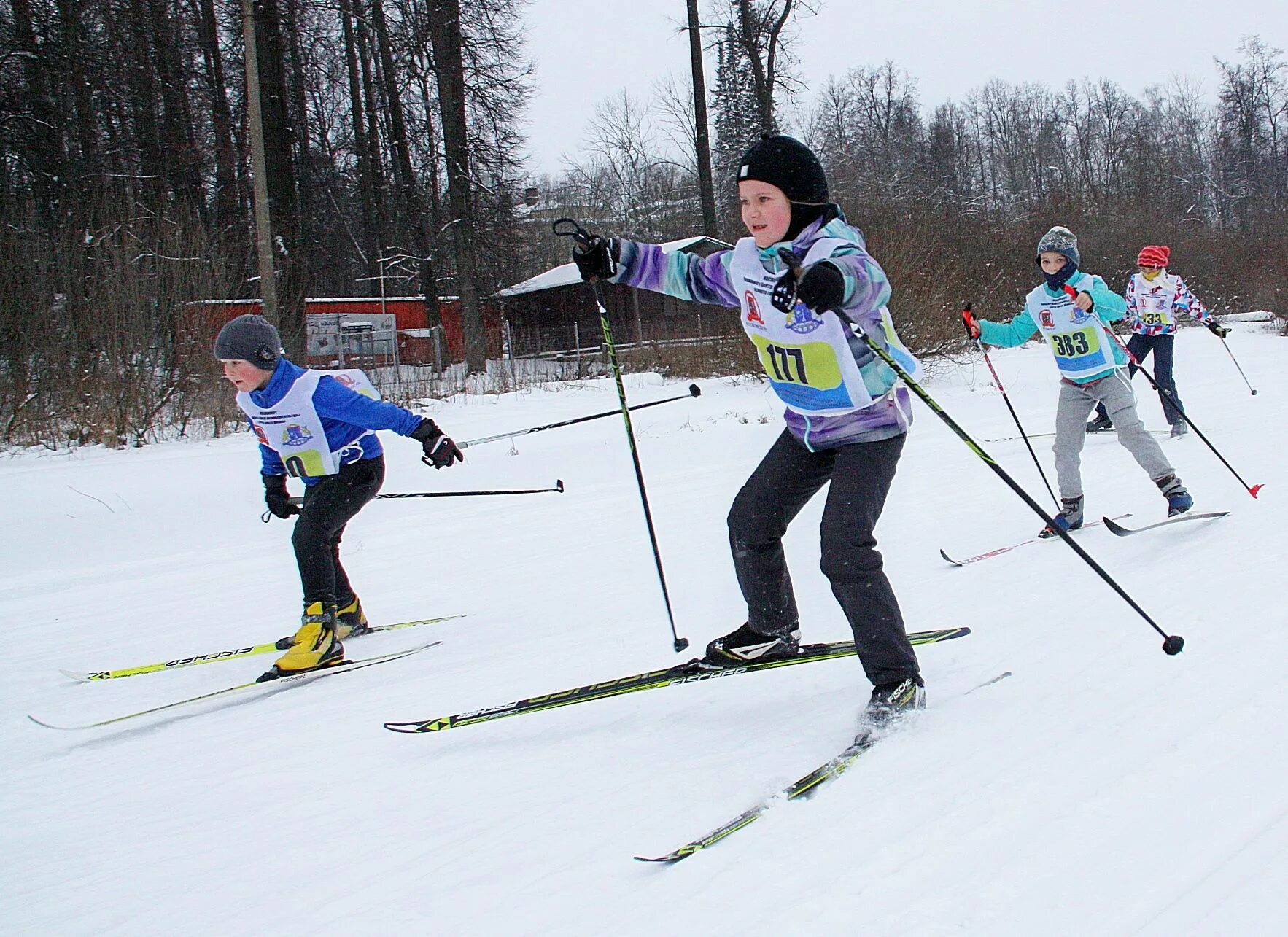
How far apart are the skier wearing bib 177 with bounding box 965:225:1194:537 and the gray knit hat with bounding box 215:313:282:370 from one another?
396 cm

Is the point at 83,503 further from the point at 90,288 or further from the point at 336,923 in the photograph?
the point at 336,923

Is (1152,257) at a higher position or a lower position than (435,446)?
higher

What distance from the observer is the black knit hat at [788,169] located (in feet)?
9.85

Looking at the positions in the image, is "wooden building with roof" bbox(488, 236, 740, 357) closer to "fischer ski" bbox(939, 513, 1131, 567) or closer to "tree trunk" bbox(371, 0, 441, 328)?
"tree trunk" bbox(371, 0, 441, 328)

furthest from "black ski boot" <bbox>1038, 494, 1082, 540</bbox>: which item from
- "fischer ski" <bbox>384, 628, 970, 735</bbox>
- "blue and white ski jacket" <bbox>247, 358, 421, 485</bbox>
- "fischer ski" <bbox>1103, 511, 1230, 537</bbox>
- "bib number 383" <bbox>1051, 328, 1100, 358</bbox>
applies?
"blue and white ski jacket" <bbox>247, 358, 421, 485</bbox>

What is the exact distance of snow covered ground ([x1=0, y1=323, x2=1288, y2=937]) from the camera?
6.94 ft

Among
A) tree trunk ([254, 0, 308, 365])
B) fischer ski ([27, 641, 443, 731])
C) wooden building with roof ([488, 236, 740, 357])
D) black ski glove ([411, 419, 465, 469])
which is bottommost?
fischer ski ([27, 641, 443, 731])

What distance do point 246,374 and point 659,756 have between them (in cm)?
259

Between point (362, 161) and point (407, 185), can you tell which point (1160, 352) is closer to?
point (407, 185)

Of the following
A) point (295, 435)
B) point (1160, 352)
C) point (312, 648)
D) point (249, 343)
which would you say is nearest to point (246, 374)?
point (249, 343)

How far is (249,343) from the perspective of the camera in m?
4.19

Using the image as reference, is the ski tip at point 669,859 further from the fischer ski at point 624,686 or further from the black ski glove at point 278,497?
the black ski glove at point 278,497

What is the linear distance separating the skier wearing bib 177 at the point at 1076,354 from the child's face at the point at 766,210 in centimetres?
309

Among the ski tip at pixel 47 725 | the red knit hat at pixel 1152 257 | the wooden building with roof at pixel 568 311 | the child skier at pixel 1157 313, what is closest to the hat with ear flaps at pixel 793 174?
the ski tip at pixel 47 725
